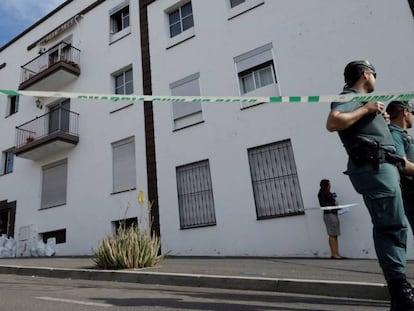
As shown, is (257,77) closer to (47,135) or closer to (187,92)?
(187,92)

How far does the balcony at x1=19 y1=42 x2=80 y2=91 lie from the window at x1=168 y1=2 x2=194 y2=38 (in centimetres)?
463

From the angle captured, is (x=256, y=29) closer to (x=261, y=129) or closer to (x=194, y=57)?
(x=194, y=57)

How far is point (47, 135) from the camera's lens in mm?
14125

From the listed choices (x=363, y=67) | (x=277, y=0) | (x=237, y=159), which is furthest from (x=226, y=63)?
(x=363, y=67)

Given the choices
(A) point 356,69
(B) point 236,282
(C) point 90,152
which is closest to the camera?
(A) point 356,69

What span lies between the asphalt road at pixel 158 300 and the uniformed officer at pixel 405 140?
3.37 ft

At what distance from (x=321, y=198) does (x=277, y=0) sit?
5.98 meters

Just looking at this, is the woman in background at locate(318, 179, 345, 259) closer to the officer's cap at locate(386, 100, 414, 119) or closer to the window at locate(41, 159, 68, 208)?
the officer's cap at locate(386, 100, 414, 119)

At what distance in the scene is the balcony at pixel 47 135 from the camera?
544 inches

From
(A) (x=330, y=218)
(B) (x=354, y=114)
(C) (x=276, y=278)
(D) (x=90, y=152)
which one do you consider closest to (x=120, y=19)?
(D) (x=90, y=152)

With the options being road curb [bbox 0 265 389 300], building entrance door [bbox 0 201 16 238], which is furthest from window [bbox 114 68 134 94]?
road curb [bbox 0 265 389 300]

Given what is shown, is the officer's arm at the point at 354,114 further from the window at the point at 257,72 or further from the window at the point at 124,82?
the window at the point at 124,82

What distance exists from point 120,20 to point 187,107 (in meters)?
6.07

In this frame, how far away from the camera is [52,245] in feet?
43.7
